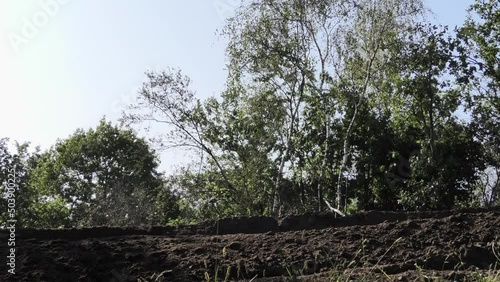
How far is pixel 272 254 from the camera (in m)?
5.22

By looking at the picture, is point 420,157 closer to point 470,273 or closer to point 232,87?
point 232,87

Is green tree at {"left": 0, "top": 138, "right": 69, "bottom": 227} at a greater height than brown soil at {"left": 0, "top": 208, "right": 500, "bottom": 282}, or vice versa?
green tree at {"left": 0, "top": 138, "right": 69, "bottom": 227}

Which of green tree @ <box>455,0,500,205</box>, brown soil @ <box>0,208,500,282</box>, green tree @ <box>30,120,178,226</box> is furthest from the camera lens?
green tree @ <box>30,120,178,226</box>

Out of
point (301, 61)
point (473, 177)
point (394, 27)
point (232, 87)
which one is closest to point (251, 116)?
point (232, 87)

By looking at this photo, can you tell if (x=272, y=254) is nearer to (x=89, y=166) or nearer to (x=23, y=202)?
(x=23, y=202)

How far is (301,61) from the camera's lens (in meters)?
16.3

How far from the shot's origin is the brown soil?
4758mm

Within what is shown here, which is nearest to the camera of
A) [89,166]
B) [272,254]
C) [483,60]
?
[272,254]

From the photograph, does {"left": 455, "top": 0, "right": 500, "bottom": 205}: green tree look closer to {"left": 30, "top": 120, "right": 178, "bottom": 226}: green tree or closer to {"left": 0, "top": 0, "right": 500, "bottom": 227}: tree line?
{"left": 0, "top": 0, "right": 500, "bottom": 227}: tree line

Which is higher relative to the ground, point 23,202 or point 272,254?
point 23,202

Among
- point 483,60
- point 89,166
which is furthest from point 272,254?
point 89,166

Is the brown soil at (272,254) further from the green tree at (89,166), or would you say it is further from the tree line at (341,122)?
the green tree at (89,166)

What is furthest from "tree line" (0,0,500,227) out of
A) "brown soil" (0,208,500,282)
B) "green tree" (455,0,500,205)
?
"brown soil" (0,208,500,282)

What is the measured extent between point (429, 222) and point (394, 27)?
1081 cm
